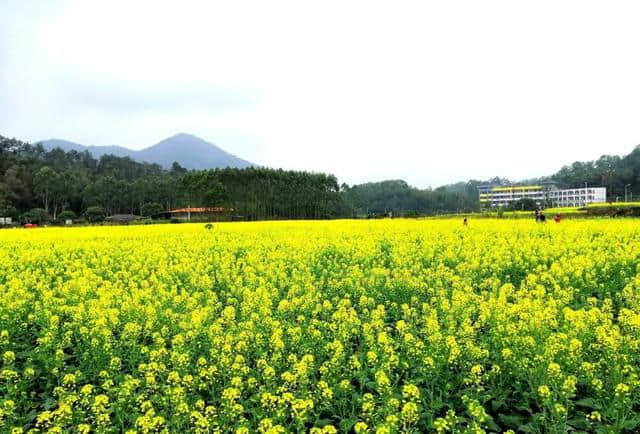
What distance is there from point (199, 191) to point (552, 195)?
341 feet

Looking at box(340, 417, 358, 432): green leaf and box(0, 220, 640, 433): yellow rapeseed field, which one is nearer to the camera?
box(0, 220, 640, 433): yellow rapeseed field

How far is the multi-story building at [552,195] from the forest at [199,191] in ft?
11.3

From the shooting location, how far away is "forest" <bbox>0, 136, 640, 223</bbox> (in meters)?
72.1

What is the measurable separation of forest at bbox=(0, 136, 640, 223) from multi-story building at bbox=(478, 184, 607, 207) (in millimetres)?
3442

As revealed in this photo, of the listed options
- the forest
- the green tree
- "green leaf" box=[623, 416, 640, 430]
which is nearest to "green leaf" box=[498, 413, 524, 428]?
"green leaf" box=[623, 416, 640, 430]

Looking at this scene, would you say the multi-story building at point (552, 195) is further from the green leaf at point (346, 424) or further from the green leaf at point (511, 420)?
the green leaf at point (346, 424)

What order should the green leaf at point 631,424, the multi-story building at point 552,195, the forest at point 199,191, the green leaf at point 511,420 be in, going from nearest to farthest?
Result: the green leaf at point 631,424 → the green leaf at point 511,420 → the forest at point 199,191 → the multi-story building at point 552,195

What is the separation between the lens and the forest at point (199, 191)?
236ft

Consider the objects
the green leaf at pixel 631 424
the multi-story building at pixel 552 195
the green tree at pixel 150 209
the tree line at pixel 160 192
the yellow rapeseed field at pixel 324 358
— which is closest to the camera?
the green leaf at pixel 631 424

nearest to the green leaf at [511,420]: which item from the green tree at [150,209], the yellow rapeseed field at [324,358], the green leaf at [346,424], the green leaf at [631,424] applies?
the yellow rapeseed field at [324,358]

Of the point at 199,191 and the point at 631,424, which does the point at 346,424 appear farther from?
the point at 199,191

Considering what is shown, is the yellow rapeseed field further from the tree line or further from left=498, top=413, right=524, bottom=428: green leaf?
the tree line

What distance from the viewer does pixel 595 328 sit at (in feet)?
21.4

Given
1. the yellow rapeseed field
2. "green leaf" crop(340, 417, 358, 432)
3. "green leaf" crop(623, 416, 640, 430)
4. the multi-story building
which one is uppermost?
the multi-story building
